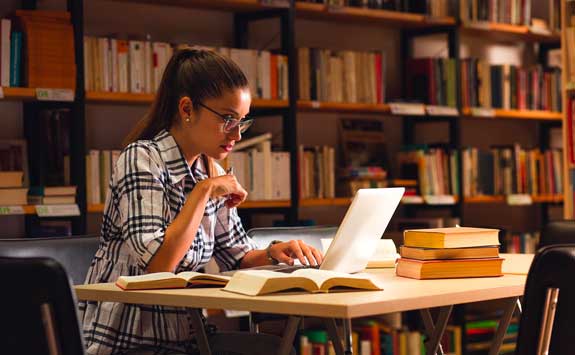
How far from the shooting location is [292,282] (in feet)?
5.85

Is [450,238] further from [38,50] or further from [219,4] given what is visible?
[219,4]

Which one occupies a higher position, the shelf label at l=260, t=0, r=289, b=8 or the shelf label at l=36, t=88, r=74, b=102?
the shelf label at l=260, t=0, r=289, b=8

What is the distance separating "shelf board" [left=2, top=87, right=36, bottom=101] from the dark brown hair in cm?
133

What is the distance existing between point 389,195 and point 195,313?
1.71 feet

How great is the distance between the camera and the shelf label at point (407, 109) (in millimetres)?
4906

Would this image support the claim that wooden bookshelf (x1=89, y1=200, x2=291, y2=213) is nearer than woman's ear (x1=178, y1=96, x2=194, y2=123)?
No

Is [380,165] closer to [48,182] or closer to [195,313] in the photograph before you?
[48,182]

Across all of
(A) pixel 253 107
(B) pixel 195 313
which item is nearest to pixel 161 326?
(B) pixel 195 313

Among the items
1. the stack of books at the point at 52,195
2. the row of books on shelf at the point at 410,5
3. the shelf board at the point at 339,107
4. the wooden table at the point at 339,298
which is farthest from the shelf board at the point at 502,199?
the wooden table at the point at 339,298

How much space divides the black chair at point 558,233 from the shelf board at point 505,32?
108 inches

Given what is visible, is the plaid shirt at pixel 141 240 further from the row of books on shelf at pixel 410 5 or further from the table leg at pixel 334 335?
the row of books on shelf at pixel 410 5

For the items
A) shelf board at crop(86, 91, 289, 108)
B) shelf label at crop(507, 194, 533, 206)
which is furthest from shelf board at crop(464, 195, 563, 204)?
shelf board at crop(86, 91, 289, 108)

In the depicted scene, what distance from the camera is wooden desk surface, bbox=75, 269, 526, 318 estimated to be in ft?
5.27

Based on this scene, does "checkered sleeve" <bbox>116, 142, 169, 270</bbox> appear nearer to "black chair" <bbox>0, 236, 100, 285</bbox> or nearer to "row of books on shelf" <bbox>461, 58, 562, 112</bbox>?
"black chair" <bbox>0, 236, 100, 285</bbox>
